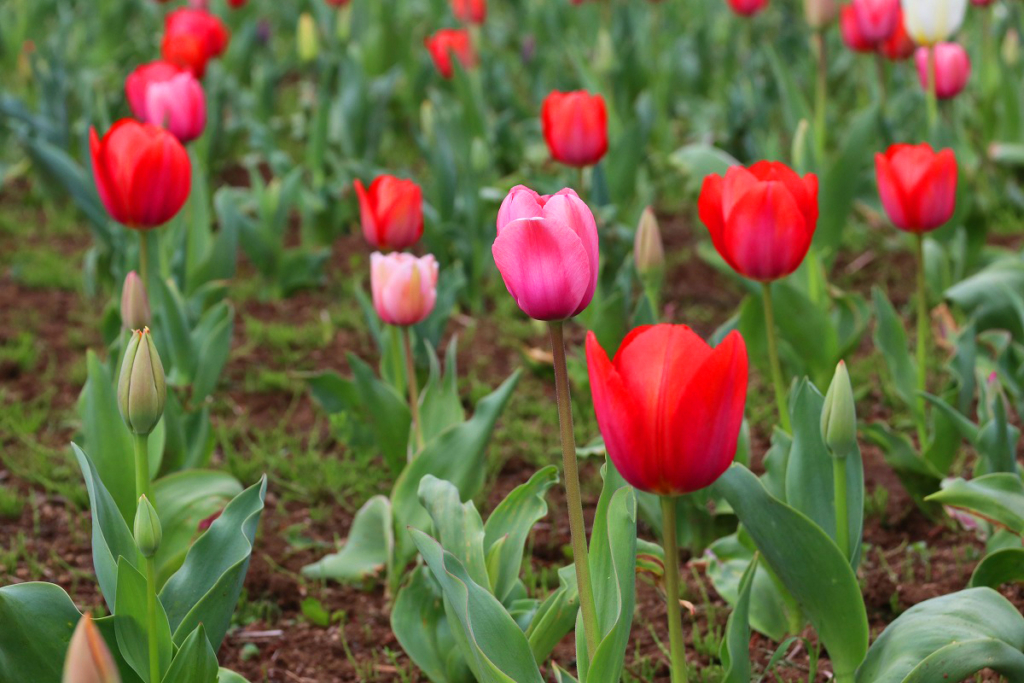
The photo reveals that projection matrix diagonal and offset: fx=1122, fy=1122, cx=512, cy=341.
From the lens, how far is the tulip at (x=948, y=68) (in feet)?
10.4

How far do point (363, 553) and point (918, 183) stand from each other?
121 cm

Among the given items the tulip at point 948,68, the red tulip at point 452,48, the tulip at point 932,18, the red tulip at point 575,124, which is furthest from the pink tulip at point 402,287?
the red tulip at point 452,48

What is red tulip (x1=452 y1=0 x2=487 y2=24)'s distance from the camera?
4.22 meters

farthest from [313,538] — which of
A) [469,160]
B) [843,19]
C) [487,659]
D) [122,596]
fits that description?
[843,19]

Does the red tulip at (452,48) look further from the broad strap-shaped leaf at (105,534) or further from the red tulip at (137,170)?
the broad strap-shaped leaf at (105,534)

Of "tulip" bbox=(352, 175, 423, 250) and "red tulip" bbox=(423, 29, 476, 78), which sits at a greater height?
"tulip" bbox=(352, 175, 423, 250)

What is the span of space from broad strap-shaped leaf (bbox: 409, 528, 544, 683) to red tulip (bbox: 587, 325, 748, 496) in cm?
33

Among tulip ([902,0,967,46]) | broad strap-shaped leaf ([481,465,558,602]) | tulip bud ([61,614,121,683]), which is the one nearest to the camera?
tulip bud ([61,614,121,683])

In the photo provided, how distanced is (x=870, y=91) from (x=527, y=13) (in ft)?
7.55

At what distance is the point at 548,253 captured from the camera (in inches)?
46.3

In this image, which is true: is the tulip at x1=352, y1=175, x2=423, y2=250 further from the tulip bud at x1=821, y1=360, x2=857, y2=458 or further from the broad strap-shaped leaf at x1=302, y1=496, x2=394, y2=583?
the tulip bud at x1=821, y1=360, x2=857, y2=458

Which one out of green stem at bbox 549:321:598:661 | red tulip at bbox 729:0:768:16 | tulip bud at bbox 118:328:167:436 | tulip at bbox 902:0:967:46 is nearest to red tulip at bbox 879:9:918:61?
red tulip at bbox 729:0:768:16

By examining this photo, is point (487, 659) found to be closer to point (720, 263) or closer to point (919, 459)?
point (919, 459)

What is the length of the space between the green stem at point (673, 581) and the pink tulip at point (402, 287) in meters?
0.82
